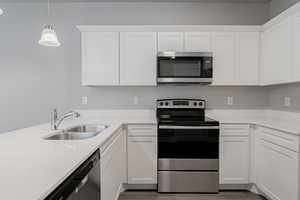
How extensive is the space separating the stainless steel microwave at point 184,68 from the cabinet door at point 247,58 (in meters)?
0.48

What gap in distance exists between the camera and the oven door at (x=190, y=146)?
2492mm

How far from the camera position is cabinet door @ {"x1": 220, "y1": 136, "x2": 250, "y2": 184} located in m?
2.61

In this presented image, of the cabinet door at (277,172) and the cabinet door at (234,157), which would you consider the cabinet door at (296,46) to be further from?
the cabinet door at (234,157)

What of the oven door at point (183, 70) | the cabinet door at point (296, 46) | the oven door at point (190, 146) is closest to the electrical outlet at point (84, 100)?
the oven door at point (183, 70)

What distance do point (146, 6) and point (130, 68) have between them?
3.61 ft

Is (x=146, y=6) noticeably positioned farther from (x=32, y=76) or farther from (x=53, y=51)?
(x=32, y=76)

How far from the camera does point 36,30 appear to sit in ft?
10.6

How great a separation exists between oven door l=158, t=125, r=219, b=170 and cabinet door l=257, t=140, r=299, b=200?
0.54 metres

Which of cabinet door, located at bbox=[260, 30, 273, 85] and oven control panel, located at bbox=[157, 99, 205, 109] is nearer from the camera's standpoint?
cabinet door, located at bbox=[260, 30, 273, 85]

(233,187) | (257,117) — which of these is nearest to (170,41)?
(257,117)

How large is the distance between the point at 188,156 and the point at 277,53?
172 centimetres

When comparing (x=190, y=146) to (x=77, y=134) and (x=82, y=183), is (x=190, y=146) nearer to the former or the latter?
(x=77, y=134)

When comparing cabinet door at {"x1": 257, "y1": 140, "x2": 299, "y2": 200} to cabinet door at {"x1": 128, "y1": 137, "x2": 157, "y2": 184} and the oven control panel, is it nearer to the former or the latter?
the oven control panel

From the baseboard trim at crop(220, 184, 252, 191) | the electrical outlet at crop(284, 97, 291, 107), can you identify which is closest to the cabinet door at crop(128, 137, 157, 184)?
the baseboard trim at crop(220, 184, 252, 191)
